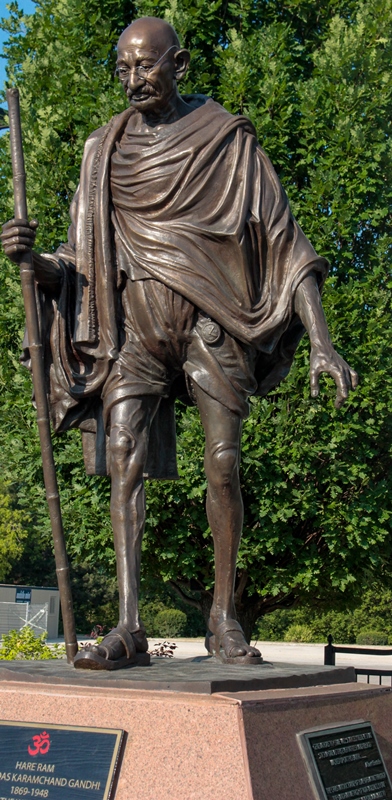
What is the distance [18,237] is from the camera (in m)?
4.50

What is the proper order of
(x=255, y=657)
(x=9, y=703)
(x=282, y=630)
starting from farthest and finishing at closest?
(x=282, y=630) → (x=255, y=657) → (x=9, y=703)

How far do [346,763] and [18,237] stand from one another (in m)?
2.55

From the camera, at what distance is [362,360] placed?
10.8 m

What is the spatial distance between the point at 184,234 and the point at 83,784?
2.40 m

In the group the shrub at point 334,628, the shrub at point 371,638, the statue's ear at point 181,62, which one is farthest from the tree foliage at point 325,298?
the shrub at point 334,628

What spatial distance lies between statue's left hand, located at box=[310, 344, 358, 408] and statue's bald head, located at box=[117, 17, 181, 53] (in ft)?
5.16

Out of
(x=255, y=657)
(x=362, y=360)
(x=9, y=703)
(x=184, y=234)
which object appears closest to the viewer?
(x=9, y=703)

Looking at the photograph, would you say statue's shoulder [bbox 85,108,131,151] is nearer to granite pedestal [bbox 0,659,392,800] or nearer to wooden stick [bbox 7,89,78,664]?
wooden stick [bbox 7,89,78,664]

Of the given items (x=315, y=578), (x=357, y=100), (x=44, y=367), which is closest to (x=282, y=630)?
(x=315, y=578)

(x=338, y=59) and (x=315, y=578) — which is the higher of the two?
(x=338, y=59)

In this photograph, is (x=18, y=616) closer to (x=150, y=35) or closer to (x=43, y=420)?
(x=43, y=420)

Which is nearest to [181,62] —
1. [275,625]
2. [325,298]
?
[325,298]

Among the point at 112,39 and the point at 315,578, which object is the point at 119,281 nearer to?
the point at 315,578

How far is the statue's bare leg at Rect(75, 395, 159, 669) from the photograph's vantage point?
13.9 ft
